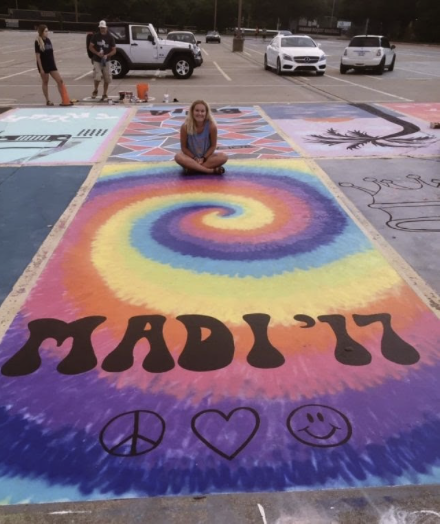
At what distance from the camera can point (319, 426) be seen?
265cm

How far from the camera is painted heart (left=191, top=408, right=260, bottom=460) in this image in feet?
8.25

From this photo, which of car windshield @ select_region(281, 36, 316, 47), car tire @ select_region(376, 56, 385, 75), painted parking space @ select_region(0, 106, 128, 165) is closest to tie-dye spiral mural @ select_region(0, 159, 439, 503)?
painted parking space @ select_region(0, 106, 128, 165)

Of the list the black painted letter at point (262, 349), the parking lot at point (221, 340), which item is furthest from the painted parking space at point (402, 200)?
the black painted letter at point (262, 349)

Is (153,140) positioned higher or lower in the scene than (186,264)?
higher

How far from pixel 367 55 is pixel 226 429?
21.3 m

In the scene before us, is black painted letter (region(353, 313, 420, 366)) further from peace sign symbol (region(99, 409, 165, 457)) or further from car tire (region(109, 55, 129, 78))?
car tire (region(109, 55, 129, 78))

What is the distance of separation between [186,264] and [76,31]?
7905cm

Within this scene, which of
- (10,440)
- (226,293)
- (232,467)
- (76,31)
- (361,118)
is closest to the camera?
(232,467)

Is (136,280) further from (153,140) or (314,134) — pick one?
(314,134)

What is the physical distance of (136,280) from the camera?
4.18 metres

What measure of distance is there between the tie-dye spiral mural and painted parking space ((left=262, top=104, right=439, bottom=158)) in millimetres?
3650

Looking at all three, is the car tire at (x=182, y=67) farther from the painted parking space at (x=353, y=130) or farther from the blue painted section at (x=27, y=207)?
the blue painted section at (x=27, y=207)

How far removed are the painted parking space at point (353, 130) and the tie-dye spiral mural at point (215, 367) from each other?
144 inches

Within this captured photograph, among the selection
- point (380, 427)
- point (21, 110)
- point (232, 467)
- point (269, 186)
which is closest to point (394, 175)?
point (269, 186)
